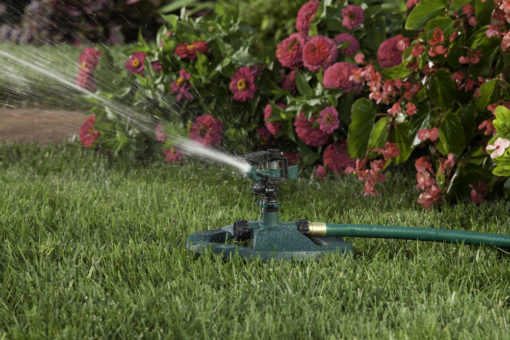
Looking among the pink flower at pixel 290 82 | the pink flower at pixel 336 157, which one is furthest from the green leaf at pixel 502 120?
the pink flower at pixel 290 82

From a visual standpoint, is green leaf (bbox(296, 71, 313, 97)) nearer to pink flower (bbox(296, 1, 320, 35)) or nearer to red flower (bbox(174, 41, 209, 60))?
pink flower (bbox(296, 1, 320, 35))

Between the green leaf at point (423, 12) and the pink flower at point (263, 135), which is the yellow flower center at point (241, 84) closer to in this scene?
the pink flower at point (263, 135)

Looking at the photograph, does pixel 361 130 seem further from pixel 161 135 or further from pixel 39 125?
pixel 39 125

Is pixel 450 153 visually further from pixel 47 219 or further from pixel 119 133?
pixel 119 133

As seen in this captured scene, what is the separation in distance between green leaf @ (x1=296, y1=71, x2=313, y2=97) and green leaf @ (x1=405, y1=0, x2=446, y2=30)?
→ 2.84ft

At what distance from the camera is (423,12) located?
6.59 feet

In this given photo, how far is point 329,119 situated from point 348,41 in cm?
44

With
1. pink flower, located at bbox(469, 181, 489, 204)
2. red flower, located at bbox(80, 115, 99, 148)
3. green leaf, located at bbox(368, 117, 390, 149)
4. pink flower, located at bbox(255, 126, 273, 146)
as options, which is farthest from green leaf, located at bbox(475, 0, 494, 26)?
red flower, located at bbox(80, 115, 99, 148)

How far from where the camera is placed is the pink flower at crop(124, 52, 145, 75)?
3.20 m

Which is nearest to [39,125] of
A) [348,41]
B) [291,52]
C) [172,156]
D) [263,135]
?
[172,156]

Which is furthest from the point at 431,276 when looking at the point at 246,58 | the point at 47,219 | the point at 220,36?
the point at 220,36

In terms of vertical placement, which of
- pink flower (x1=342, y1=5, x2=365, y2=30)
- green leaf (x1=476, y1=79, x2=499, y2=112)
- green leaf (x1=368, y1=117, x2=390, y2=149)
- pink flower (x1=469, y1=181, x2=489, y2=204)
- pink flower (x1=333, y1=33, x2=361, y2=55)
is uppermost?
pink flower (x1=342, y1=5, x2=365, y2=30)

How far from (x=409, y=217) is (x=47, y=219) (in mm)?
1304

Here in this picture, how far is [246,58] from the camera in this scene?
2979mm
